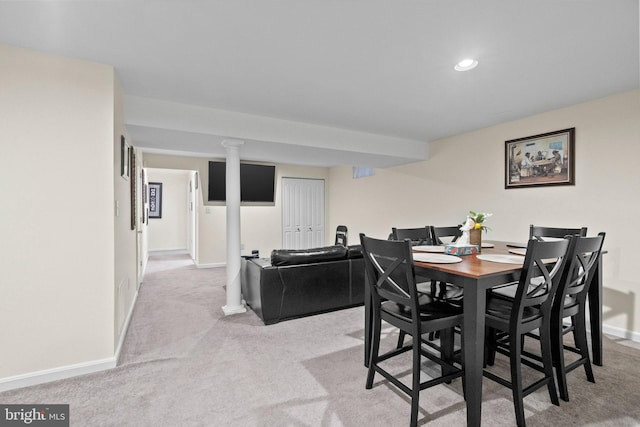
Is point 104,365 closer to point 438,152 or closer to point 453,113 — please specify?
point 453,113

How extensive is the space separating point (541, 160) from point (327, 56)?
114 inches

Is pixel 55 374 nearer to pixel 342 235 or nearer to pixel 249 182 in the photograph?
pixel 342 235

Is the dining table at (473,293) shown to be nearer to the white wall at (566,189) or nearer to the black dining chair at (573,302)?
the black dining chair at (573,302)

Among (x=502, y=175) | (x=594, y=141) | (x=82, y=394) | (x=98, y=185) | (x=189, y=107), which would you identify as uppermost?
(x=189, y=107)

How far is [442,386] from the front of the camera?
6.63 feet

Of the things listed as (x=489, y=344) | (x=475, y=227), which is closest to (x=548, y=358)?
(x=489, y=344)

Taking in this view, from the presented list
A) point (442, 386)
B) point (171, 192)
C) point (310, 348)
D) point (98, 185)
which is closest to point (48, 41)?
point (98, 185)

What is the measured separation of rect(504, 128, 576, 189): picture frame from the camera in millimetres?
3277

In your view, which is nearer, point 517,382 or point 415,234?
point 517,382

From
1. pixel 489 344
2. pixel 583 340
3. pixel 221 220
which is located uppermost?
pixel 221 220

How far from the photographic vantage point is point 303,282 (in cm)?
325

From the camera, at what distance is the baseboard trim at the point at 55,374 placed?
2000mm

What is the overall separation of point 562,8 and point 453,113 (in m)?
1.83

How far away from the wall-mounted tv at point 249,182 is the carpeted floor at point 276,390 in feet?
13.0
